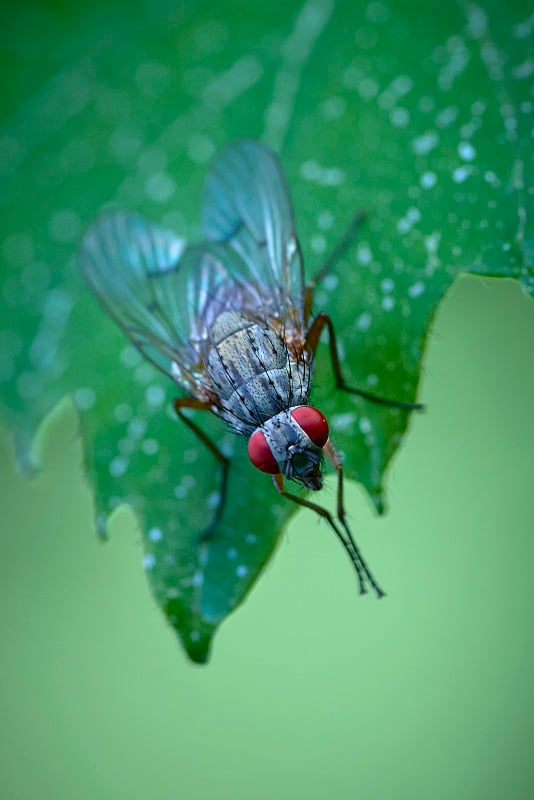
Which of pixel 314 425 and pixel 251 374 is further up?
pixel 251 374

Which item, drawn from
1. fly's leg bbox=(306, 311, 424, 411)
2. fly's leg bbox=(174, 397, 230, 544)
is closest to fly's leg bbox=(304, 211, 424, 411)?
fly's leg bbox=(306, 311, 424, 411)

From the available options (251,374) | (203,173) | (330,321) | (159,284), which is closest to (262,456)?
(251,374)

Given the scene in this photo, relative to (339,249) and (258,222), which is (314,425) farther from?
(258,222)

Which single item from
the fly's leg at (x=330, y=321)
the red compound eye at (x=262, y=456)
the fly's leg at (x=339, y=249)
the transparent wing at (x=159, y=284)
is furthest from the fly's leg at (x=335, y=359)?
the transparent wing at (x=159, y=284)

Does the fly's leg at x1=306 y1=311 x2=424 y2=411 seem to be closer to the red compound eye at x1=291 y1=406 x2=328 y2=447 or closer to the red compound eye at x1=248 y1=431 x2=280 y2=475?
the red compound eye at x1=291 y1=406 x2=328 y2=447

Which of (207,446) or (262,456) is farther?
(207,446)

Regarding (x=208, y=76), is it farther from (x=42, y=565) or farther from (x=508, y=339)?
(x=42, y=565)

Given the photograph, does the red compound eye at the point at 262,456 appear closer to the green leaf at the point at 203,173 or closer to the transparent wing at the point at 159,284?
the green leaf at the point at 203,173

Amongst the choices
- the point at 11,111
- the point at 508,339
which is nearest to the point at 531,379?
the point at 508,339
